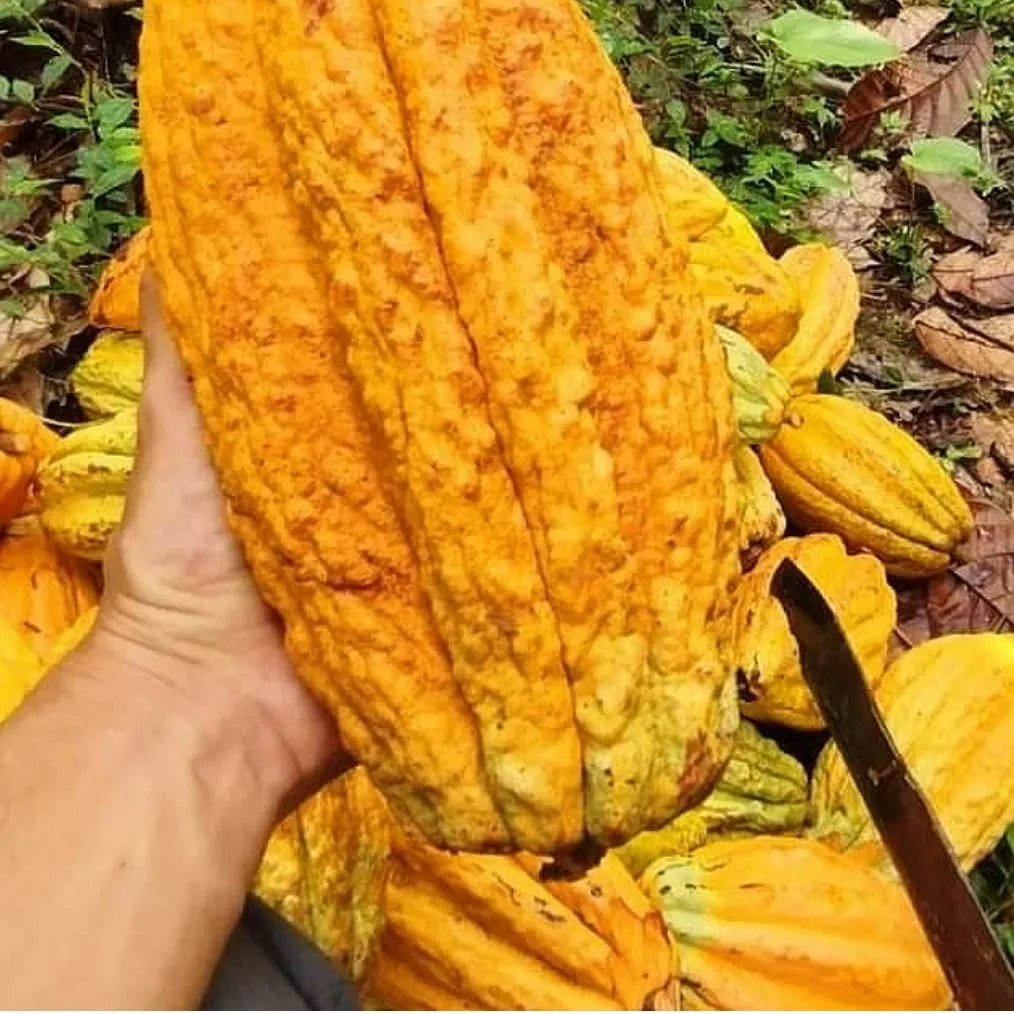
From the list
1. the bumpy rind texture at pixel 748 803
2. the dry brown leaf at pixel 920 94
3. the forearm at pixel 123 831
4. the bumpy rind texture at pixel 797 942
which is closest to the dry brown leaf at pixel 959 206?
the dry brown leaf at pixel 920 94

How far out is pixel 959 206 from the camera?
3.16 meters

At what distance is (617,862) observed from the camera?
1.80 metres

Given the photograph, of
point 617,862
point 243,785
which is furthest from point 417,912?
point 243,785

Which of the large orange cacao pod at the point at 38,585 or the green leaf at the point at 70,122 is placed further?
the green leaf at the point at 70,122

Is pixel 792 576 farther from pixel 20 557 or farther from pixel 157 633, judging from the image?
pixel 20 557

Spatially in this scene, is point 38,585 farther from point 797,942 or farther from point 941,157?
point 941,157

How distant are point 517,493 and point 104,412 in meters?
1.14

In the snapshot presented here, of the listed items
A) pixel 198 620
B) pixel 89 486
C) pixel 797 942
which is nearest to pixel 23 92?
pixel 89 486

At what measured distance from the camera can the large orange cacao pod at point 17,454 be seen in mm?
2178

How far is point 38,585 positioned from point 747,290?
1.03m

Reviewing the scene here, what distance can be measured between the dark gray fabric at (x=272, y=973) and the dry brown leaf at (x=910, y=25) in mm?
2526

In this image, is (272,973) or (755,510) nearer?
(272,973)

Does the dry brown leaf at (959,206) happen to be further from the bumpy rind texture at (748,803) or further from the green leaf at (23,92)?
the green leaf at (23,92)

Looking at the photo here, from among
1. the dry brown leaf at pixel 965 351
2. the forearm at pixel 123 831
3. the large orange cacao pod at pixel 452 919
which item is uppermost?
the forearm at pixel 123 831
